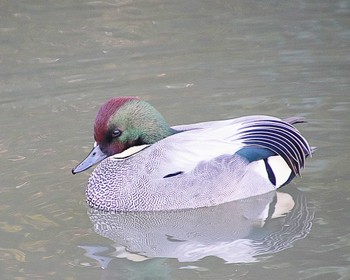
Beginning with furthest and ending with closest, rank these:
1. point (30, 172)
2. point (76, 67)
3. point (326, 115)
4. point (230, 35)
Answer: point (230, 35) < point (76, 67) < point (326, 115) < point (30, 172)

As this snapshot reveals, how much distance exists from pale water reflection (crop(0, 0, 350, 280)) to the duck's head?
529 mm

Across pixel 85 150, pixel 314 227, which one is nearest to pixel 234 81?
pixel 85 150

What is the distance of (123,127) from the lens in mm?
7965

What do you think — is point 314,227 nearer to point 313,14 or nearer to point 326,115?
point 326,115

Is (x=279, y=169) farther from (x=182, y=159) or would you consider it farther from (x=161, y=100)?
(x=161, y=100)

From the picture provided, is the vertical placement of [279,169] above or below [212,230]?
above

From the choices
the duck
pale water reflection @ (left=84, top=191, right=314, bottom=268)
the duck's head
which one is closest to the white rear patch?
the duck

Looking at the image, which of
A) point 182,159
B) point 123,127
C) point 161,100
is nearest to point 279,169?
point 182,159

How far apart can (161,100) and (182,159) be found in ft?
8.42

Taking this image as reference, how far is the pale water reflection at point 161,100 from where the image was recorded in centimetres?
687

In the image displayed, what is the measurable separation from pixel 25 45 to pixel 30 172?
4.38m

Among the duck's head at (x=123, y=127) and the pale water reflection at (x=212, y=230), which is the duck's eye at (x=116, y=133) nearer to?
the duck's head at (x=123, y=127)

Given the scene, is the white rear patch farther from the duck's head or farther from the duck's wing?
the duck's head

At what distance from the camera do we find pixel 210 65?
36.8 ft
